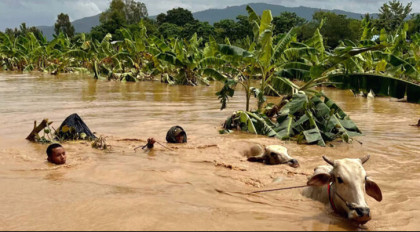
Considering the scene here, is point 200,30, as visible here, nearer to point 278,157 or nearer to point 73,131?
point 73,131

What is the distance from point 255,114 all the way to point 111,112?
165 inches

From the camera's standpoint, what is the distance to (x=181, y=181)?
4.71 metres

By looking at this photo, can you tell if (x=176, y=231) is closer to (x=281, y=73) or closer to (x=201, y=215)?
(x=201, y=215)

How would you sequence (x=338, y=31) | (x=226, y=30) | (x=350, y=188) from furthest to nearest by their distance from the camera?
(x=226, y=30) < (x=338, y=31) < (x=350, y=188)

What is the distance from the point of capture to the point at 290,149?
6867 mm

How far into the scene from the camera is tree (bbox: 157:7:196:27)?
266 feet

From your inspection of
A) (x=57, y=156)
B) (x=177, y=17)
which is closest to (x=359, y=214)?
(x=57, y=156)

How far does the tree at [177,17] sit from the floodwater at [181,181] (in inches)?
2914

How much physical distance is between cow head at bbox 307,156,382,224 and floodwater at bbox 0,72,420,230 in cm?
15

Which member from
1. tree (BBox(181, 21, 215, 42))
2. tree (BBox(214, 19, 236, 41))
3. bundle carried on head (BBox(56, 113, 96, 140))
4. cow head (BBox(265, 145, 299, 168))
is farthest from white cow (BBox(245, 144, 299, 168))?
tree (BBox(214, 19, 236, 41))

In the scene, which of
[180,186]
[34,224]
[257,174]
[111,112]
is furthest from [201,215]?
[111,112]

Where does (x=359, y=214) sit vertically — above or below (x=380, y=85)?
below

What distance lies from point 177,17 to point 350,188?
80.8m

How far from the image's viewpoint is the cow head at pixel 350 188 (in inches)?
130
